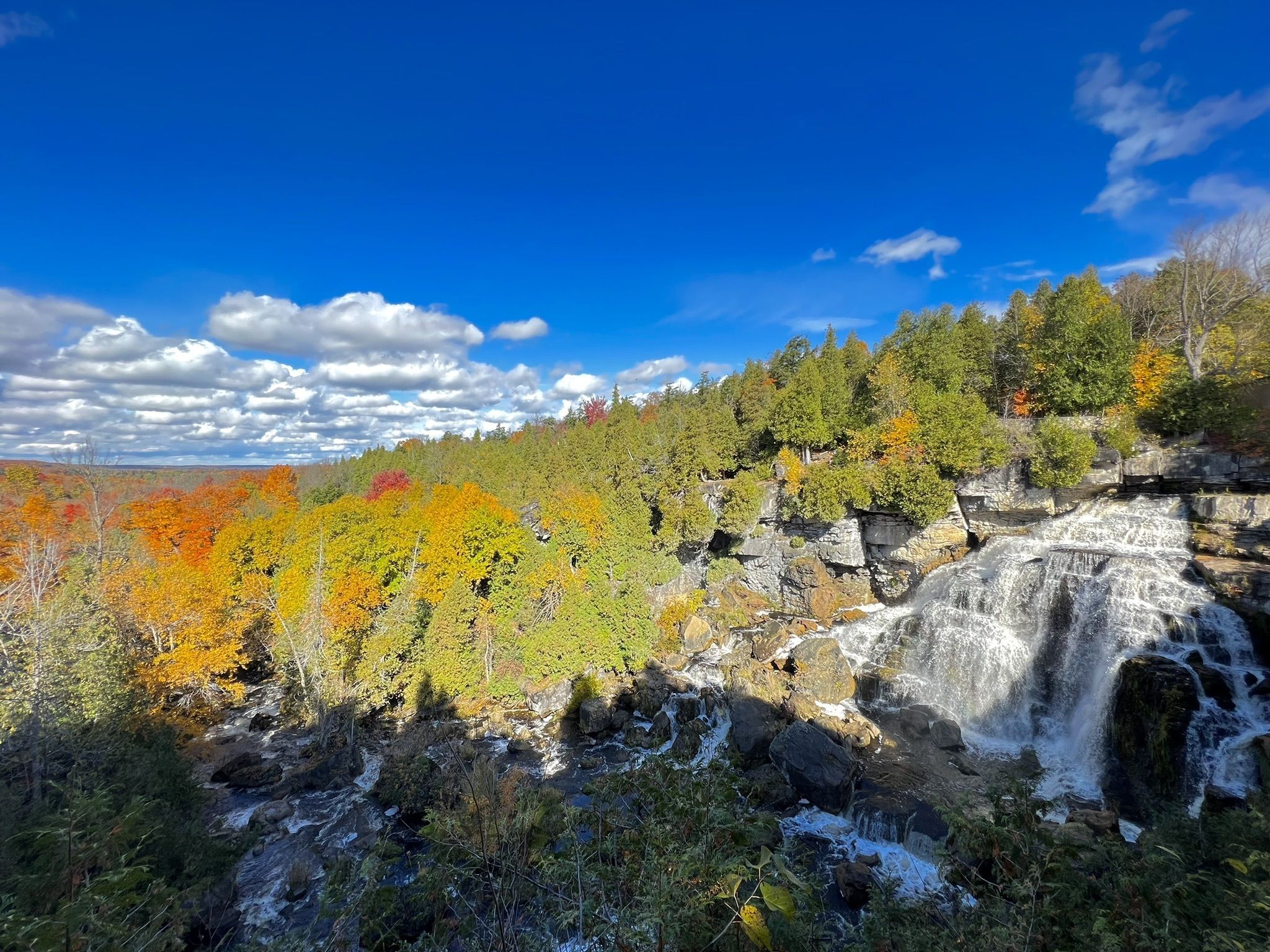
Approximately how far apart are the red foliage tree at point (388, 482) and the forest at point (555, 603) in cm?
1474

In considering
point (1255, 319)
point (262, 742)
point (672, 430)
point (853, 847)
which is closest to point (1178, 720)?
point (853, 847)

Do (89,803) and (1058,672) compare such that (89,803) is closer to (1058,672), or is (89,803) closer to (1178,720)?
(1178,720)

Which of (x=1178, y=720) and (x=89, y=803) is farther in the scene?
(x=1178, y=720)

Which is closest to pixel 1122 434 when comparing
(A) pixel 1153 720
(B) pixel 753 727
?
(A) pixel 1153 720

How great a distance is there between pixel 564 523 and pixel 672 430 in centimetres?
Result: 2463

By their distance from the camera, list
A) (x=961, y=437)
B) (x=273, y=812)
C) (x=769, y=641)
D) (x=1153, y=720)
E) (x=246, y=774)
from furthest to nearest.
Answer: (x=769, y=641)
(x=961, y=437)
(x=246, y=774)
(x=273, y=812)
(x=1153, y=720)

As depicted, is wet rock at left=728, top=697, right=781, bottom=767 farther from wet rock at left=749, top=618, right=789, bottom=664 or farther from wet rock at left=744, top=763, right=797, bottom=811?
wet rock at left=749, top=618, right=789, bottom=664

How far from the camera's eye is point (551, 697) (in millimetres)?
23500

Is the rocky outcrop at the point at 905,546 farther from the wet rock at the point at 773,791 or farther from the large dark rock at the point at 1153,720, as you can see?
the wet rock at the point at 773,791

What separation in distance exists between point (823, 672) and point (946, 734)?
4.92m

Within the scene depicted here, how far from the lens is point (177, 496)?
146 feet

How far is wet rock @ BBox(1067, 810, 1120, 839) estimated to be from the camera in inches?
504

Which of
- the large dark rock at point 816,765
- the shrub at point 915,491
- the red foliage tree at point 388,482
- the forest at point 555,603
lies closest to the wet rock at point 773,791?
the large dark rock at point 816,765

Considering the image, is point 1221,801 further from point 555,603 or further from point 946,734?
point 555,603
